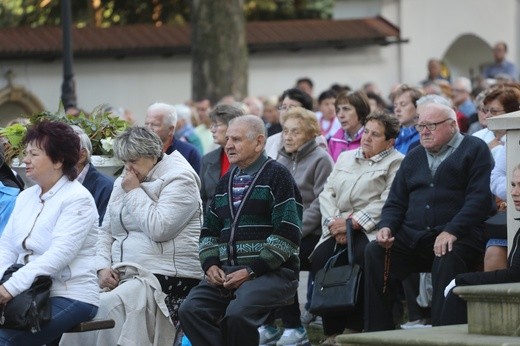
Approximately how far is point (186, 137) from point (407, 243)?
23.4ft

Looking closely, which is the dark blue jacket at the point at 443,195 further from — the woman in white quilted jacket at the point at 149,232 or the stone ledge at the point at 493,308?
the stone ledge at the point at 493,308

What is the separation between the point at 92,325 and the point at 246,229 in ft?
4.08

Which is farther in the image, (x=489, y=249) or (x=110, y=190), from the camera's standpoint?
(x=110, y=190)

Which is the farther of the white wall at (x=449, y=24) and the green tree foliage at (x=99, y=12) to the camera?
the green tree foliage at (x=99, y=12)

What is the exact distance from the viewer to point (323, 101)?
17.6m

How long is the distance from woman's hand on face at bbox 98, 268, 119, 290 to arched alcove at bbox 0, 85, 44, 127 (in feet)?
52.3

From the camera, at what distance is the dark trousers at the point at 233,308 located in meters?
10.2

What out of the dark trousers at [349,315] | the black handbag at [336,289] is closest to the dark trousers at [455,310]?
the black handbag at [336,289]

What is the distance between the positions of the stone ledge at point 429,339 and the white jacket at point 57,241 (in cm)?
173

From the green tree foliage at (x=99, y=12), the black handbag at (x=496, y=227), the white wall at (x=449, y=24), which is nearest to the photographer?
the black handbag at (x=496, y=227)

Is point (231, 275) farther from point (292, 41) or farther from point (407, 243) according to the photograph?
point (292, 41)

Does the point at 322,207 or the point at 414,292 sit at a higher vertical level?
the point at 322,207

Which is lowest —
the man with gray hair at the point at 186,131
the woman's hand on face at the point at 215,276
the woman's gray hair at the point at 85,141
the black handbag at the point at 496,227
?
the woman's hand on face at the point at 215,276

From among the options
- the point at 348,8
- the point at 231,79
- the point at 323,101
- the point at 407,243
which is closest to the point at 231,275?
the point at 407,243
